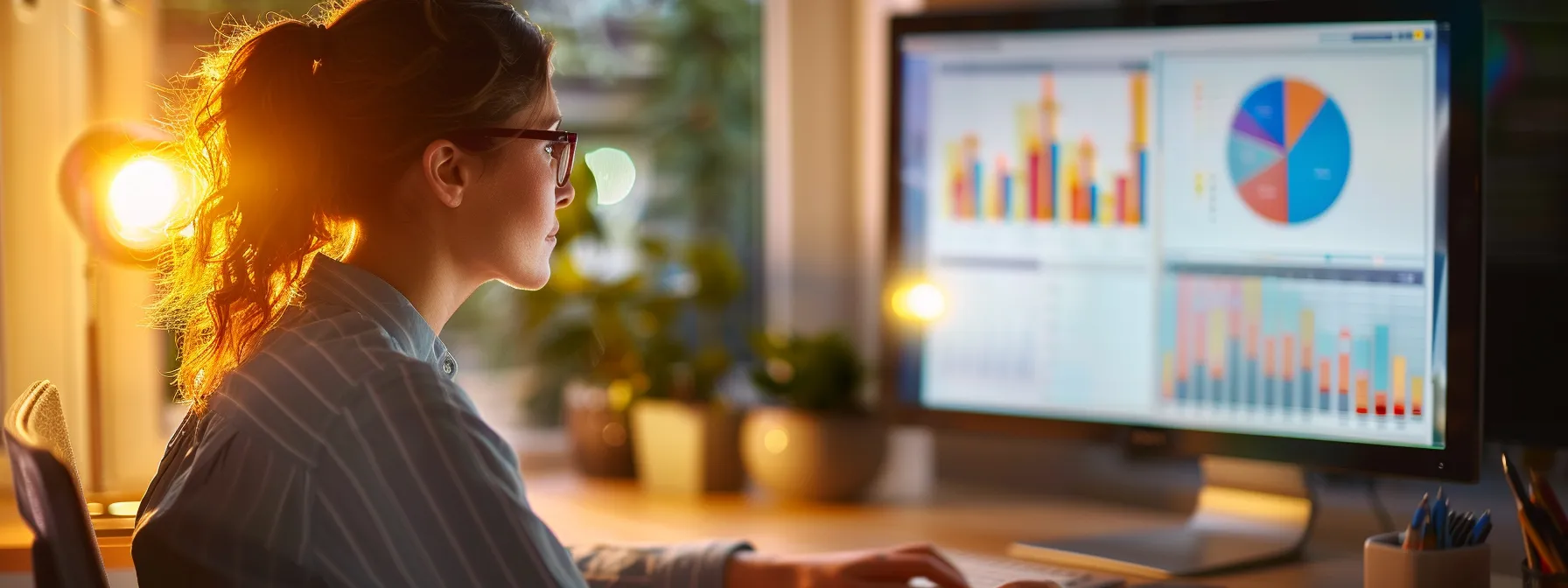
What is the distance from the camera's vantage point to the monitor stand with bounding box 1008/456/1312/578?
4.55 ft

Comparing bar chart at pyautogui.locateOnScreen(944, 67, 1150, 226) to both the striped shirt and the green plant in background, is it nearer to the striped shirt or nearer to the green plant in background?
the green plant in background

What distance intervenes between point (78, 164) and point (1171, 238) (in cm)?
114

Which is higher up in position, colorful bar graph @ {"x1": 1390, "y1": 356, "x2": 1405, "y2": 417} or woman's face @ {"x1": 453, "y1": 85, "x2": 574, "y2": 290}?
woman's face @ {"x1": 453, "y1": 85, "x2": 574, "y2": 290}

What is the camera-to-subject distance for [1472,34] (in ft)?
4.15

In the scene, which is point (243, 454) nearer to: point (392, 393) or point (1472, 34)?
point (392, 393)

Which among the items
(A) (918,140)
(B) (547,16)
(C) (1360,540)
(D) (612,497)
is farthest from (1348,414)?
(B) (547,16)

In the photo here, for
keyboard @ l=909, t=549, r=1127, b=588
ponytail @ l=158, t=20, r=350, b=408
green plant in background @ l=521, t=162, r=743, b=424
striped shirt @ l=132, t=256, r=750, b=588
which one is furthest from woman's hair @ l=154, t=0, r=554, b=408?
green plant in background @ l=521, t=162, r=743, b=424

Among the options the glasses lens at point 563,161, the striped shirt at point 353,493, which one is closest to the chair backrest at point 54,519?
the striped shirt at point 353,493

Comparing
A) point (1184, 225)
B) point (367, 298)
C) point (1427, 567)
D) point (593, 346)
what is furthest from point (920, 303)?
point (367, 298)

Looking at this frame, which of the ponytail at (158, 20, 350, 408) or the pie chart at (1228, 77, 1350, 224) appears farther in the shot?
the pie chart at (1228, 77, 1350, 224)

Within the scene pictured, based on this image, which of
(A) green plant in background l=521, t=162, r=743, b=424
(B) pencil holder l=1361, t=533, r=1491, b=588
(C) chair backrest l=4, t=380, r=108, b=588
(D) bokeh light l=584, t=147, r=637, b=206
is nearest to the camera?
(C) chair backrest l=4, t=380, r=108, b=588

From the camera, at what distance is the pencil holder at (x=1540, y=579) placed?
3.61 ft

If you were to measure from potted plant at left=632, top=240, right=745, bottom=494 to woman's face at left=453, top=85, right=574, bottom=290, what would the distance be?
2.25 feet

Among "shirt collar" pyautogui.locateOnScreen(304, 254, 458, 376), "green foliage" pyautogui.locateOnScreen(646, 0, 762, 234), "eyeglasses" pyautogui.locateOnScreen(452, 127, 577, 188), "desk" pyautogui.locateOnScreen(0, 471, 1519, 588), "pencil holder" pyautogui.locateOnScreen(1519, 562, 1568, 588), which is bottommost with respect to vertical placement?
"desk" pyautogui.locateOnScreen(0, 471, 1519, 588)
